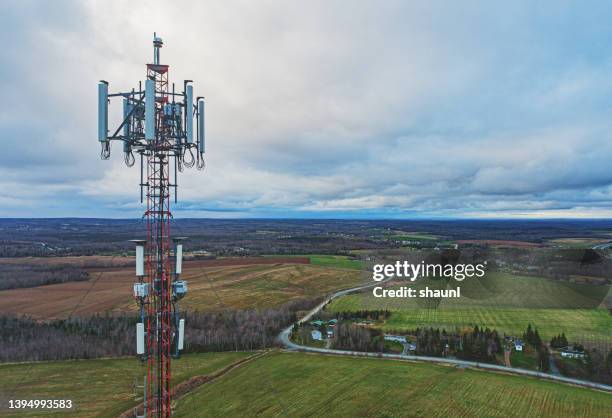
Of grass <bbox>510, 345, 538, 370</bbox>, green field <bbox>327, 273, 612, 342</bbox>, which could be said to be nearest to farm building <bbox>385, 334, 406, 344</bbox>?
green field <bbox>327, 273, 612, 342</bbox>

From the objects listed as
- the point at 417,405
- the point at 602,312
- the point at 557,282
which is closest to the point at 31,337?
the point at 417,405

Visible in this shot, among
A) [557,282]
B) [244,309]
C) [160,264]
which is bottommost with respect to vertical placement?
[244,309]

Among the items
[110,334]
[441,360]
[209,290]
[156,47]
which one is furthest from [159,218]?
[209,290]

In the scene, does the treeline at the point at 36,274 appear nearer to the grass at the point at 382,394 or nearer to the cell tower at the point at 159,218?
the grass at the point at 382,394

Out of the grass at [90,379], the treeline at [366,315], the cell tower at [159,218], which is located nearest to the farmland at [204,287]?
the treeline at [366,315]

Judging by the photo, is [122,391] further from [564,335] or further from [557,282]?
[557,282]

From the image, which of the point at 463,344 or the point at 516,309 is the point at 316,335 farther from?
the point at 516,309

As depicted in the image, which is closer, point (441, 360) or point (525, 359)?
point (525, 359)
